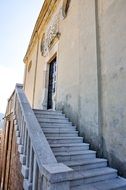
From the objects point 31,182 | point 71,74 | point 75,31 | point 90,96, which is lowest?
point 31,182

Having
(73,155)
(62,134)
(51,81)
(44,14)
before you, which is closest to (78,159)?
(73,155)

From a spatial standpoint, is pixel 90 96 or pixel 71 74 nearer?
pixel 90 96

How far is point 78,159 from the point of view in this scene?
322cm

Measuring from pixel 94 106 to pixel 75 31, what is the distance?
2.88 metres

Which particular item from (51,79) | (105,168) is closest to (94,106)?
(105,168)

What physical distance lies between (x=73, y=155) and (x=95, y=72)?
197 cm

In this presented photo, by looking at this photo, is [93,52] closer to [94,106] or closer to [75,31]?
[94,106]

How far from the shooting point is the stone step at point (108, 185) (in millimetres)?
2486

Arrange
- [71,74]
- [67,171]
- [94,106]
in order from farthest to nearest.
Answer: [71,74], [94,106], [67,171]

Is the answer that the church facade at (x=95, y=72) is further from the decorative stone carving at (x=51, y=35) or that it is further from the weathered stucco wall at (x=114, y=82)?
the decorative stone carving at (x=51, y=35)

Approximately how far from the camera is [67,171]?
180 cm

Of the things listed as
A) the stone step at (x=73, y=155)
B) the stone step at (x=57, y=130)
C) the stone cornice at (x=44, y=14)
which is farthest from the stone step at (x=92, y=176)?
the stone cornice at (x=44, y=14)

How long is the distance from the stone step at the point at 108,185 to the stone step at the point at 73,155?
0.66m

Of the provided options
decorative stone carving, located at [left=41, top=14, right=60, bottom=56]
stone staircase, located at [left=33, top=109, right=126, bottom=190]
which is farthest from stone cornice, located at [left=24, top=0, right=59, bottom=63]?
stone staircase, located at [left=33, top=109, right=126, bottom=190]
